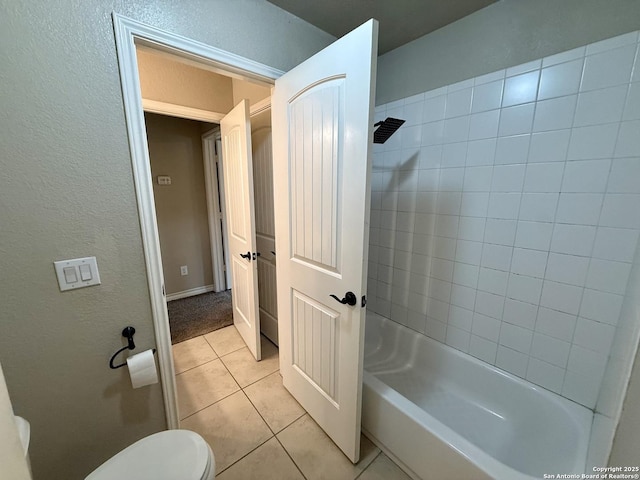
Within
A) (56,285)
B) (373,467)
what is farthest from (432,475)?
(56,285)

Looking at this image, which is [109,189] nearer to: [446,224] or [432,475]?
[446,224]

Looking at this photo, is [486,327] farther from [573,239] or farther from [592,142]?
[592,142]

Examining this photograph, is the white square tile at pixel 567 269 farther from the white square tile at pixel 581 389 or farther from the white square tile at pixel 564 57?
the white square tile at pixel 564 57

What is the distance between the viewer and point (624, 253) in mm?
1050

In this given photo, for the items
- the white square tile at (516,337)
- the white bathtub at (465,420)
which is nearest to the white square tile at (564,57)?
the white square tile at (516,337)

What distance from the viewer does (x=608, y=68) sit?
40.3 inches

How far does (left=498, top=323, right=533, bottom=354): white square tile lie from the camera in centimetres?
132

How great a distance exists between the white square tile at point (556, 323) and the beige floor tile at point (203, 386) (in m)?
1.87

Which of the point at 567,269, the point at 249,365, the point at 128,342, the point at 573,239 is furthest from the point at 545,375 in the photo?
the point at 128,342

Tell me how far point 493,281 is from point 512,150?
2.29 ft

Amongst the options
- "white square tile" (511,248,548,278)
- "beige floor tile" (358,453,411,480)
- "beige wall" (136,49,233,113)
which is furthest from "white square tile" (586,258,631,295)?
"beige wall" (136,49,233,113)

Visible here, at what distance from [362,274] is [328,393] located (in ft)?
2.50

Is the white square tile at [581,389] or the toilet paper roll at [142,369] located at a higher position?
the toilet paper roll at [142,369]

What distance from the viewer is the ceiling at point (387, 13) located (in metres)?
1.28
